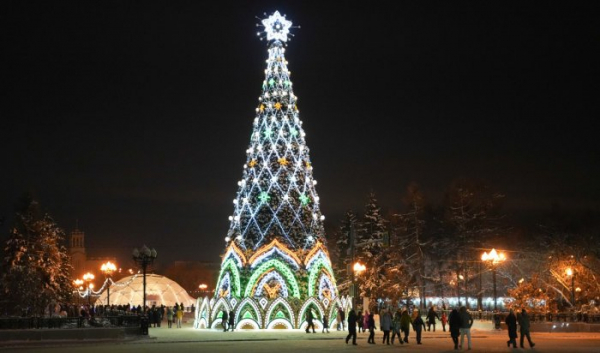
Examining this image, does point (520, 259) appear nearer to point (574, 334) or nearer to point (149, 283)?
point (574, 334)

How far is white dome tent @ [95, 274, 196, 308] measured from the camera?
73188 mm

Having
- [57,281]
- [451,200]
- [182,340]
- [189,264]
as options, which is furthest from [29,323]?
[189,264]

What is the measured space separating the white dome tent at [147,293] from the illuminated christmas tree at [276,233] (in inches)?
1353

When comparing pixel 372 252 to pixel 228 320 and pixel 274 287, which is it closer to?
pixel 274 287

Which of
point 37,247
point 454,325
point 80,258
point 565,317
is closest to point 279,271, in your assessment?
point 454,325

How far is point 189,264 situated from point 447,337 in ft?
517

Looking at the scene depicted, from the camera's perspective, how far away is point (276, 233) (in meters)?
39.0

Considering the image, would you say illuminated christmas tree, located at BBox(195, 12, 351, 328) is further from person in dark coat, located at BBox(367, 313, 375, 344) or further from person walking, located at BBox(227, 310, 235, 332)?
person in dark coat, located at BBox(367, 313, 375, 344)

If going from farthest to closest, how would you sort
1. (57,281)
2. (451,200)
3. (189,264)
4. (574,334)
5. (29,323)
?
(189,264), (451,200), (57,281), (574,334), (29,323)

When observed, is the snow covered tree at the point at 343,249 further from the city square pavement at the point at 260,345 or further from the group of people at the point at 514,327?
the group of people at the point at 514,327

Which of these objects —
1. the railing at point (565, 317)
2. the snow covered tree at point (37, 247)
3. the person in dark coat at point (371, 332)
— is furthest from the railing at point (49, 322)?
the snow covered tree at point (37, 247)

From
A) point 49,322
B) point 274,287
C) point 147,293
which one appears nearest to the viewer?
point 49,322

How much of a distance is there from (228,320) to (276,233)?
4754mm

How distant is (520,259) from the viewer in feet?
210
